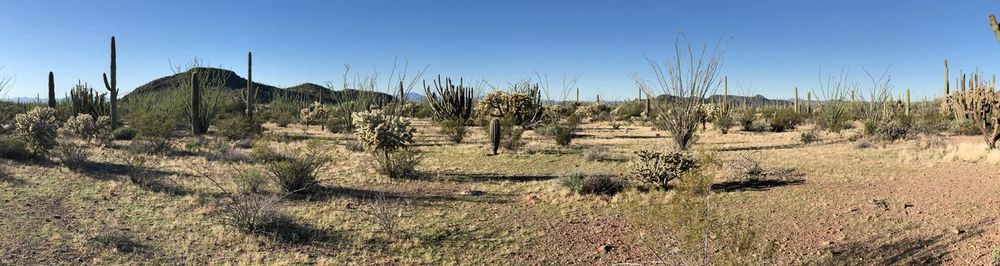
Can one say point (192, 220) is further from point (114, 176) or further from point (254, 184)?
point (114, 176)

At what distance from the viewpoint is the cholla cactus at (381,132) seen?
11219 millimetres

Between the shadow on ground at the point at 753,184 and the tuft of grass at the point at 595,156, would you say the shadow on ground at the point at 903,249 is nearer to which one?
the shadow on ground at the point at 753,184

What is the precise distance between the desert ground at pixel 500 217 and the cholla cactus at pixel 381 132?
67 cm

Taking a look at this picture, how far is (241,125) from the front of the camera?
19984 millimetres

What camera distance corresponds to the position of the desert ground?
5.85 meters

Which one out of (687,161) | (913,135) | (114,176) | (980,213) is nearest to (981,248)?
(980,213)

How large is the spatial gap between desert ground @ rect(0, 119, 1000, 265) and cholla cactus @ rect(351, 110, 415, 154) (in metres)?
0.67

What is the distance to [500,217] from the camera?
7836 millimetres

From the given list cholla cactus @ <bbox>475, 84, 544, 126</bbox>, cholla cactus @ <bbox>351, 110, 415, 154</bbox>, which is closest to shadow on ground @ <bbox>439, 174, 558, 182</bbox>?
cholla cactus @ <bbox>351, 110, 415, 154</bbox>

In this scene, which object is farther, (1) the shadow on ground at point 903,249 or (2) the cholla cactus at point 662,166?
(2) the cholla cactus at point 662,166

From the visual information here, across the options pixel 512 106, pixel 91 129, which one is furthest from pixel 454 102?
pixel 91 129

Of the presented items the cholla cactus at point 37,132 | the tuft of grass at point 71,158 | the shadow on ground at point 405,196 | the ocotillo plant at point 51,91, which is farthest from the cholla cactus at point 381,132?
the ocotillo plant at point 51,91

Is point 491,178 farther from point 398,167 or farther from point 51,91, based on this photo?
point 51,91

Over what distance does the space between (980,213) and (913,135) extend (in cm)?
1159
